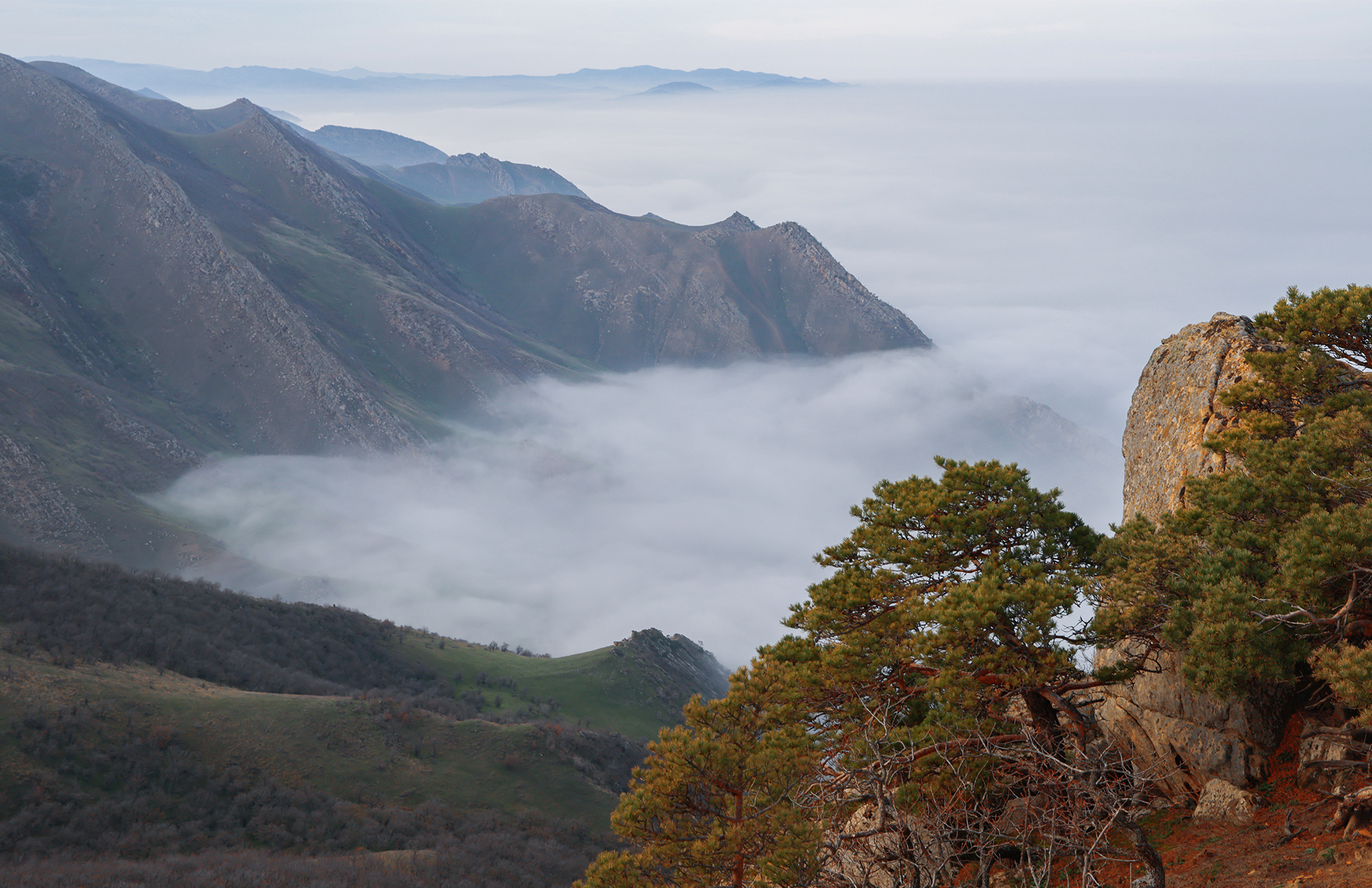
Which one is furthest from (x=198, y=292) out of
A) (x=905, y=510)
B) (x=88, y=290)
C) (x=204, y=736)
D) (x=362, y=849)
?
(x=905, y=510)

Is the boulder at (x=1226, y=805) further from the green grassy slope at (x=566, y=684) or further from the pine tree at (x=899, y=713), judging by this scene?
the green grassy slope at (x=566, y=684)

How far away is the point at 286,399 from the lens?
184m

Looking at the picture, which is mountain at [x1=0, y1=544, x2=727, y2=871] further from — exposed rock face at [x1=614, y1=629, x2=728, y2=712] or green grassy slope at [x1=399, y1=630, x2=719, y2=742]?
exposed rock face at [x1=614, y1=629, x2=728, y2=712]

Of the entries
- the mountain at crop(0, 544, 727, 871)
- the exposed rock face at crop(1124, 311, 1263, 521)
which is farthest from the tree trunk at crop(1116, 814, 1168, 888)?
the mountain at crop(0, 544, 727, 871)

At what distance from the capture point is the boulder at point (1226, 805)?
17.3 m

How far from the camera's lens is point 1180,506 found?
23.3 m

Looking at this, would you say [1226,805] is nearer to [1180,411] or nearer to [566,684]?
[1180,411]

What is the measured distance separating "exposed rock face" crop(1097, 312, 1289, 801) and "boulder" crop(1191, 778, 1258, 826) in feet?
0.97

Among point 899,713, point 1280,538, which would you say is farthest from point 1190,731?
point 899,713

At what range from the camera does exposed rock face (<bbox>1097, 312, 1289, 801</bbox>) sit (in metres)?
18.2

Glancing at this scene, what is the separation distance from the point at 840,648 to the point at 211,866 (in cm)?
4755

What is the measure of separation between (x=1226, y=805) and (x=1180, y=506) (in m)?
8.25

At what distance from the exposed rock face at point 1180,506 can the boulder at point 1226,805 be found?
296 mm

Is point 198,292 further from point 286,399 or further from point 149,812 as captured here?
point 149,812
